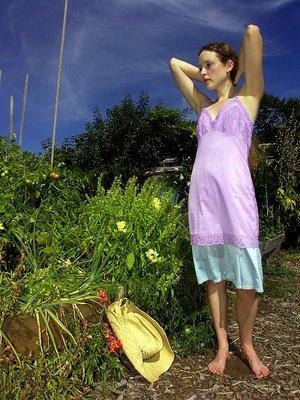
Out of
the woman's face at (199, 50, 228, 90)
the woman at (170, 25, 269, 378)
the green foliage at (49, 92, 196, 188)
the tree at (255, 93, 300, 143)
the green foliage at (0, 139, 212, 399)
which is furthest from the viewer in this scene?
the tree at (255, 93, 300, 143)

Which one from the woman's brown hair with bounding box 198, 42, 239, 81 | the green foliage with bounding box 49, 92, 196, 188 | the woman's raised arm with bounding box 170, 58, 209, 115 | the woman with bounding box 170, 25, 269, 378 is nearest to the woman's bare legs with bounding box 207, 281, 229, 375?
the woman with bounding box 170, 25, 269, 378

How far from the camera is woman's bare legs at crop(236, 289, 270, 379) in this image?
109 inches

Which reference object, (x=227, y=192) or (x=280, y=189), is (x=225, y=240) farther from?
(x=280, y=189)

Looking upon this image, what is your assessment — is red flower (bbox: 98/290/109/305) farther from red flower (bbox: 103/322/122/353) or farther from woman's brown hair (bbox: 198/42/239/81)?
woman's brown hair (bbox: 198/42/239/81)

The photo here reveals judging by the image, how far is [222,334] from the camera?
9.57ft

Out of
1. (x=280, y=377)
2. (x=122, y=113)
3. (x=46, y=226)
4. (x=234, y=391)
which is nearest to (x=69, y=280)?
(x=46, y=226)

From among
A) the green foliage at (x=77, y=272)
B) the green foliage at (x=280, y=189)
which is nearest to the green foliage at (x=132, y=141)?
the green foliage at (x=280, y=189)

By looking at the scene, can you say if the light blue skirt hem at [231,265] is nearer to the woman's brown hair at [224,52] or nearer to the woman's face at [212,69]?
the woman's face at [212,69]

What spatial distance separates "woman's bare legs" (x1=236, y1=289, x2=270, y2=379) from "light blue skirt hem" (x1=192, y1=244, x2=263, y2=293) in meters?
0.11

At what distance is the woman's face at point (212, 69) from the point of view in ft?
9.32

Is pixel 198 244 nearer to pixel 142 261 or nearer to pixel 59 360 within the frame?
pixel 142 261

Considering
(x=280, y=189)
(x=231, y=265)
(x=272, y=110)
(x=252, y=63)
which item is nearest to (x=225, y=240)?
(x=231, y=265)

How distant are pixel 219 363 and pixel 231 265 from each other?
0.64 m

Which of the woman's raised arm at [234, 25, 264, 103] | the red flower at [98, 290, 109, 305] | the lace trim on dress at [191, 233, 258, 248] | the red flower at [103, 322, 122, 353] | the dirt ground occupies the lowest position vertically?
the dirt ground
